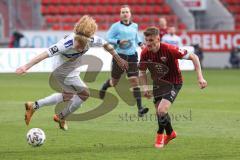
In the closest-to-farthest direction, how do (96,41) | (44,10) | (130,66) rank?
(96,41)
(130,66)
(44,10)

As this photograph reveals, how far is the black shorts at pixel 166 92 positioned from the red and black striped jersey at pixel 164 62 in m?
0.09

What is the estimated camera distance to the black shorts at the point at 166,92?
11234 millimetres

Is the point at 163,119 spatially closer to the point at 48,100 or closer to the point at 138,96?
the point at 48,100

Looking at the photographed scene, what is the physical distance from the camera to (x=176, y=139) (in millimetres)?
11938

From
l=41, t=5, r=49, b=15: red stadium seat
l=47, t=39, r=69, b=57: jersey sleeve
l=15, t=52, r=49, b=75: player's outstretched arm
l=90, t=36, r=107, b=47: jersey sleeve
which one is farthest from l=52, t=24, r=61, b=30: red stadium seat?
l=15, t=52, r=49, b=75: player's outstretched arm

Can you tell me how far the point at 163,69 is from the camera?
37.4 ft

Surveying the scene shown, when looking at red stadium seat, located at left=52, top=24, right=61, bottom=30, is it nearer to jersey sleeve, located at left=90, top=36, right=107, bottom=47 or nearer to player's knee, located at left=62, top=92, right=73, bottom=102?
player's knee, located at left=62, top=92, right=73, bottom=102

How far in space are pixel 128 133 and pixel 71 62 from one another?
1.58 metres

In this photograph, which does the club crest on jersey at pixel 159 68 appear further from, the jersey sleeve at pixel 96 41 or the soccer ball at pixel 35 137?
the soccer ball at pixel 35 137

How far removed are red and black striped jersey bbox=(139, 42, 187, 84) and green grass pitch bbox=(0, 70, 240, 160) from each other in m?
1.05

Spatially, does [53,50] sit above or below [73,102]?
above

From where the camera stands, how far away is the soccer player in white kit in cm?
1134

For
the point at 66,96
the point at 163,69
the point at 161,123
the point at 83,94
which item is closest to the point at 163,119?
the point at 161,123

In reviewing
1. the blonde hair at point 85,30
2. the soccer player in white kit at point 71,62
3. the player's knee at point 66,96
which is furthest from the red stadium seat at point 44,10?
the blonde hair at point 85,30
